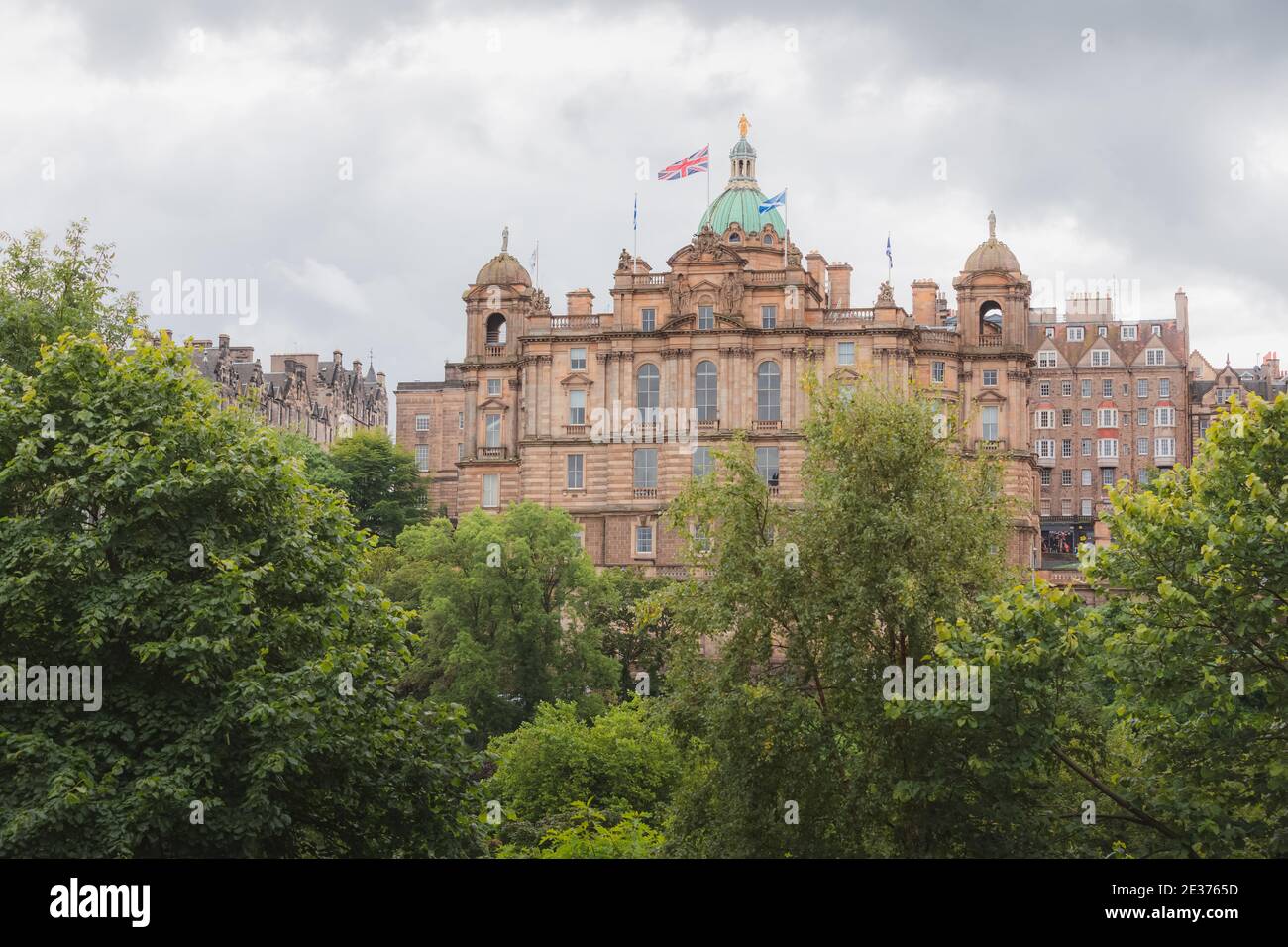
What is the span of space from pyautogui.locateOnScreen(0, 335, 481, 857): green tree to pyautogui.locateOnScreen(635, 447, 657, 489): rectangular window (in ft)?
193

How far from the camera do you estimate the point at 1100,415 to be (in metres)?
139

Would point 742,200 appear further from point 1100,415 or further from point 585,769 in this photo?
point 585,769

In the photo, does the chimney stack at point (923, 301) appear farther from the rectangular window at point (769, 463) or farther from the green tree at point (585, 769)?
the green tree at point (585, 769)

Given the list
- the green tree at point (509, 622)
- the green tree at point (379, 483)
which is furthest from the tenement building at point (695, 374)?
the green tree at point (509, 622)

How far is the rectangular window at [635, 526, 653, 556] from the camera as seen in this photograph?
94812 mm

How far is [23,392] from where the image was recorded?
34.0 metres

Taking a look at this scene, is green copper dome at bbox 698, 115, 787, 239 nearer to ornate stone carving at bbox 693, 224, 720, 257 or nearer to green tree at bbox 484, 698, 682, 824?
ornate stone carving at bbox 693, 224, 720, 257

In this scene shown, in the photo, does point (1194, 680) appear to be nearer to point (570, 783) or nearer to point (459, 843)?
point (459, 843)

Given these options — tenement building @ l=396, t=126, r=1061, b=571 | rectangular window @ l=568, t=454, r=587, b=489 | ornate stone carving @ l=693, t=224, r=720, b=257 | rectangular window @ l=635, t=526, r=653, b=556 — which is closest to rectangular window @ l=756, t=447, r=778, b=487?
tenement building @ l=396, t=126, r=1061, b=571

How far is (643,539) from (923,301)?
27.1m

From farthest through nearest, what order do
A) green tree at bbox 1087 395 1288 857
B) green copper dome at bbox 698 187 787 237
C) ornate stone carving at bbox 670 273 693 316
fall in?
1. green copper dome at bbox 698 187 787 237
2. ornate stone carving at bbox 670 273 693 316
3. green tree at bbox 1087 395 1288 857

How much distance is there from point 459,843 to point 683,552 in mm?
9119

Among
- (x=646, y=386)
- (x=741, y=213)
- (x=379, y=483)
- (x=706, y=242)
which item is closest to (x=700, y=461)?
(x=646, y=386)
